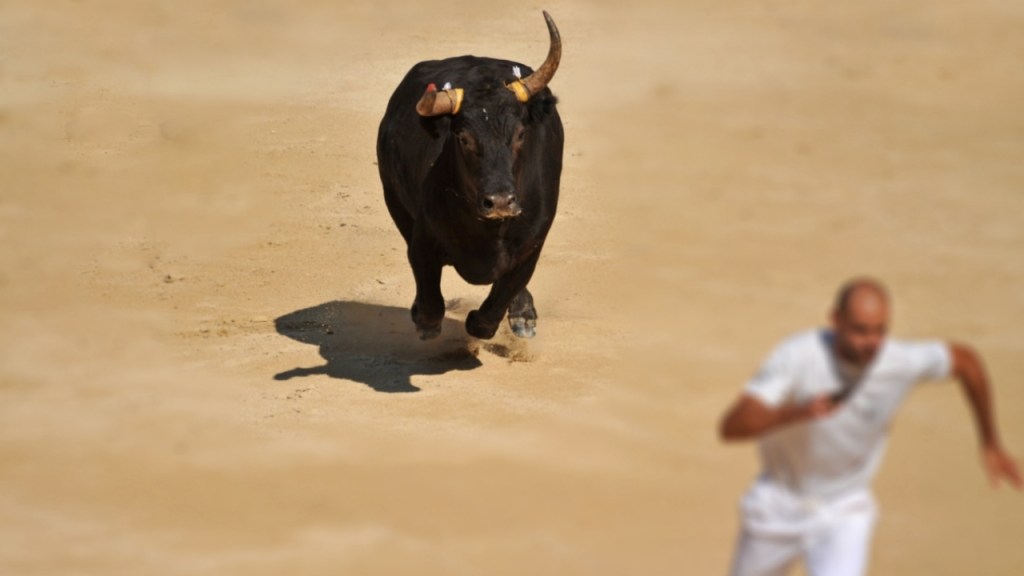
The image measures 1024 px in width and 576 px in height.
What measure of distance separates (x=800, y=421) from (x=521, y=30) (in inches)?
721

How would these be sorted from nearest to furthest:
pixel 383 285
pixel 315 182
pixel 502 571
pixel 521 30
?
pixel 502 571 → pixel 383 285 → pixel 315 182 → pixel 521 30

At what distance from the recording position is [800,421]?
6.01 metres

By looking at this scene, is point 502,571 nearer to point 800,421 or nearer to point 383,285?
point 800,421

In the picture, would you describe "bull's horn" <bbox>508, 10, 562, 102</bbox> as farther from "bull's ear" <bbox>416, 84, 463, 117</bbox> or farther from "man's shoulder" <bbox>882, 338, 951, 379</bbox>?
"man's shoulder" <bbox>882, 338, 951, 379</bbox>

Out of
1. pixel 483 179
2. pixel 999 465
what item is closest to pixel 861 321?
pixel 999 465

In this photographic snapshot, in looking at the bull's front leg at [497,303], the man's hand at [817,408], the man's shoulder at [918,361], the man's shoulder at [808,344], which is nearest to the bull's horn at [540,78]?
the bull's front leg at [497,303]

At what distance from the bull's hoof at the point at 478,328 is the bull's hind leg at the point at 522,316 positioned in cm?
77

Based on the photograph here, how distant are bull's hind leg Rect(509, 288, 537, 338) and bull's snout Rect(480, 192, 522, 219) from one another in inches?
80.8

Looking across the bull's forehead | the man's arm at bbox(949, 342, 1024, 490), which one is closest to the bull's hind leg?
the bull's forehead

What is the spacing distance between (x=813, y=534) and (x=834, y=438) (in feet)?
1.25

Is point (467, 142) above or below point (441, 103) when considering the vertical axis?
below

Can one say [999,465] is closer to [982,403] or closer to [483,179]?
[982,403]

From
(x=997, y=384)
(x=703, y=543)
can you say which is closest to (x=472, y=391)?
(x=703, y=543)

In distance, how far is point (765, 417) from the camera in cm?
597
